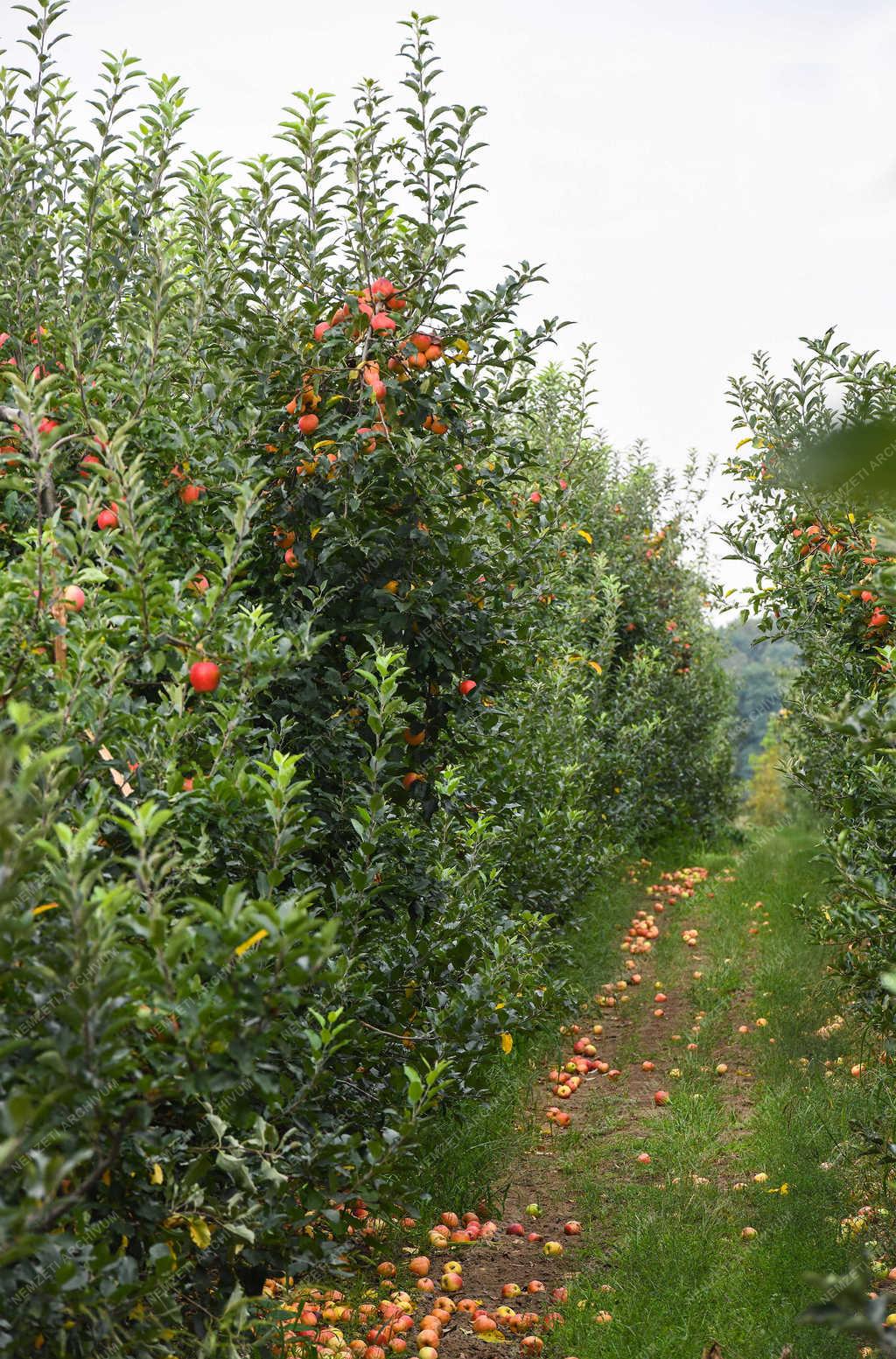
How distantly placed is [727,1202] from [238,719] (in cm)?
279

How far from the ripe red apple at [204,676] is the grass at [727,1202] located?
235 centimetres

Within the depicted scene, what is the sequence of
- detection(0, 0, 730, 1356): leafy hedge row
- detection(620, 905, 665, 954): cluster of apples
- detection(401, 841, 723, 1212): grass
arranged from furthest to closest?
detection(620, 905, 665, 954): cluster of apples, detection(401, 841, 723, 1212): grass, detection(0, 0, 730, 1356): leafy hedge row

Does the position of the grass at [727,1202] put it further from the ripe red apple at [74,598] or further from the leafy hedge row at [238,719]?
the ripe red apple at [74,598]

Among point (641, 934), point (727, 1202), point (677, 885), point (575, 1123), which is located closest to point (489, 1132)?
point (575, 1123)

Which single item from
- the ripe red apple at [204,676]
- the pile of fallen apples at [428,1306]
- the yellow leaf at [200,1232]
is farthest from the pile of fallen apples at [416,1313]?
the ripe red apple at [204,676]

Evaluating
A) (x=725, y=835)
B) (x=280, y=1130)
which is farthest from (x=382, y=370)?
(x=725, y=835)

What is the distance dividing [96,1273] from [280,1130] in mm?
1074

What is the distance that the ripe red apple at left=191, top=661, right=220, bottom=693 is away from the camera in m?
2.38

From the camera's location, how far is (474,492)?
386 cm

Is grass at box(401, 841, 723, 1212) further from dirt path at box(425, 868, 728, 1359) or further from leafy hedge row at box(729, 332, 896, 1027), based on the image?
leafy hedge row at box(729, 332, 896, 1027)

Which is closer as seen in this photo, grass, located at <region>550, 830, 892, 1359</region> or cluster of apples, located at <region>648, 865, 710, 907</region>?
grass, located at <region>550, 830, 892, 1359</region>

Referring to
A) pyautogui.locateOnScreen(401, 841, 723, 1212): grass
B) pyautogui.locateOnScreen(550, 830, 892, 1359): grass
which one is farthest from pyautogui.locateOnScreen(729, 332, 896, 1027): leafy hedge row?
pyautogui.locateOnScreen(401, 841, 723, 1212): grass

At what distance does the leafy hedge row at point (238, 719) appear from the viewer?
183 cm

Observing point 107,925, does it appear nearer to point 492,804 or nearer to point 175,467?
point 175,467
